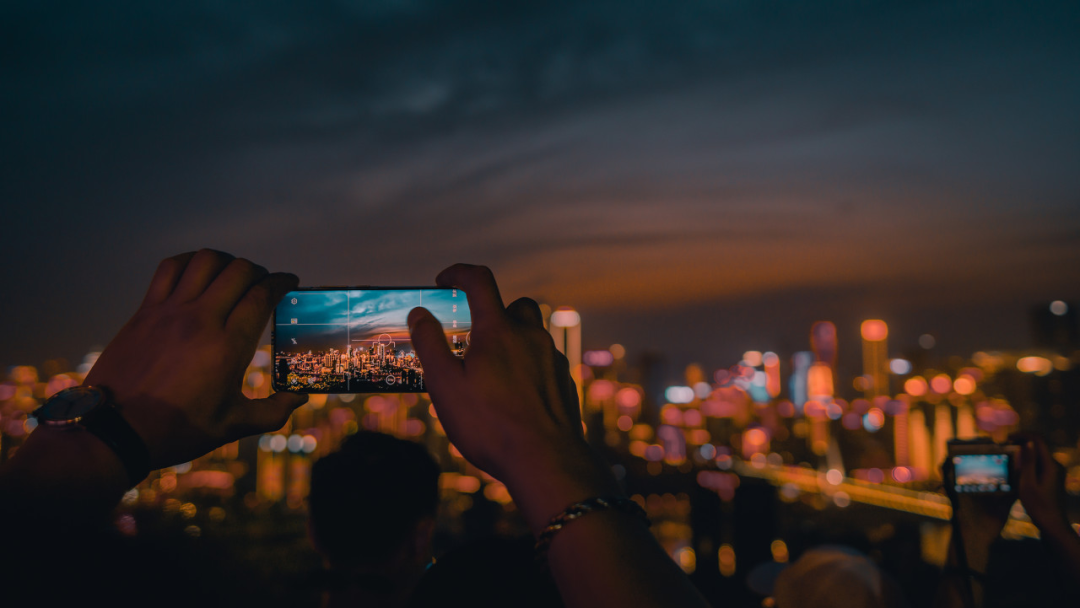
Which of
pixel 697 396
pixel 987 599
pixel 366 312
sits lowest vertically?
pixel 697 396

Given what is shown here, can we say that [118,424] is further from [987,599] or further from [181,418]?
[987,599]

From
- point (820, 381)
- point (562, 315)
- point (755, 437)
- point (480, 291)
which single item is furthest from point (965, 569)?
point (820, 381)

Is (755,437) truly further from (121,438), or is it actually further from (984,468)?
(121,438)

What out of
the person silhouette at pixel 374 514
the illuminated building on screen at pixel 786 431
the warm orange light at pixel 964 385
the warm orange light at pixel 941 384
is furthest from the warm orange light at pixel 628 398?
the person silhouette at pixel 374 514

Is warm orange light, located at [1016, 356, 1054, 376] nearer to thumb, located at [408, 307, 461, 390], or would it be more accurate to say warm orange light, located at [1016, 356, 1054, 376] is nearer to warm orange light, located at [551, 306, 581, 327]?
warm orange light, located at [551, 306, 581, 327]

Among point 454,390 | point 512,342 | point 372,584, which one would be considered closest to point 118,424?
point 454,390

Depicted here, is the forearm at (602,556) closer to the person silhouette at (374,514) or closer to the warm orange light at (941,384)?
the person silhouette at (374,514)
